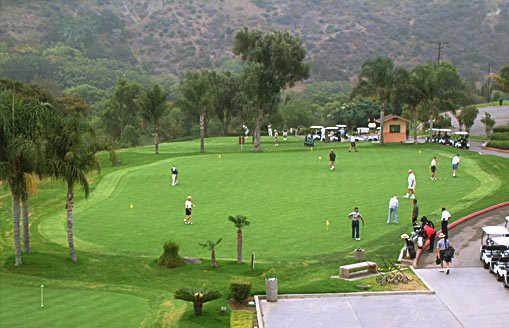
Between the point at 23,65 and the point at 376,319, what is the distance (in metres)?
173

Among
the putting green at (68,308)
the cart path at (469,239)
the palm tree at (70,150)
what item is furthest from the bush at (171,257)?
the cart path at (469,239)

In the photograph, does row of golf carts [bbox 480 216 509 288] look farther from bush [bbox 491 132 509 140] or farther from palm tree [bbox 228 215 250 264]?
bush [bbox 491 132 509 140]

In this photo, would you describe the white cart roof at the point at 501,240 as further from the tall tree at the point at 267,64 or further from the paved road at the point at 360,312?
the tall tree at the point at 267,64

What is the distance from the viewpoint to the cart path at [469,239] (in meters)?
26.3

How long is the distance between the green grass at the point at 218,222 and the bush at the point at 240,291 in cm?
57

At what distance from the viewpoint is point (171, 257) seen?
27.9 metres

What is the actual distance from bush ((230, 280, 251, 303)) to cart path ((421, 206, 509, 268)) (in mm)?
7678

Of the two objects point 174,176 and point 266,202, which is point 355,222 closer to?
point 266,202

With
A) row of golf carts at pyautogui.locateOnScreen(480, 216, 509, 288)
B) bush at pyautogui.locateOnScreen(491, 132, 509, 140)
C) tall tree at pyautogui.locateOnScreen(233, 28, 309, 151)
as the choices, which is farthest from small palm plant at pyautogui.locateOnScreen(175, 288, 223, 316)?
tall tree at pyautogui.locateOnScreen(233, 28, 309, 151)

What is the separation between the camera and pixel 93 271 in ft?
91.7

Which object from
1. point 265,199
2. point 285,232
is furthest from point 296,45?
point 285,232

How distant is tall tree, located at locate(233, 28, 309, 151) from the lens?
75.8 m

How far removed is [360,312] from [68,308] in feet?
31.0

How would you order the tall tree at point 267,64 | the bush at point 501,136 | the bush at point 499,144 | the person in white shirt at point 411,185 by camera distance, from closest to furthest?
the person in white shirt at point 411,185 < the bush at point 499,144 < the bush at point 501,136 < the tall tree at point 267,64
